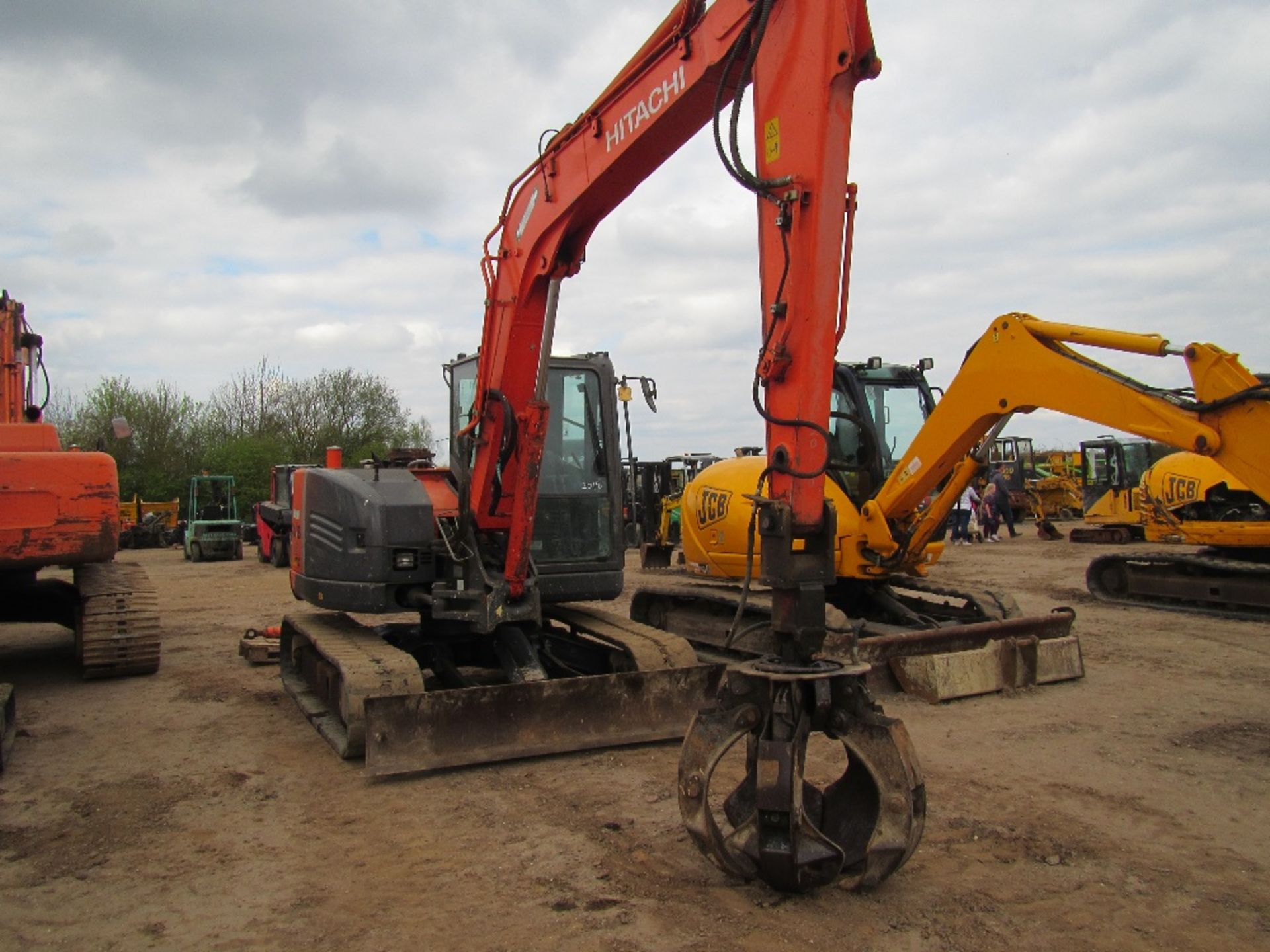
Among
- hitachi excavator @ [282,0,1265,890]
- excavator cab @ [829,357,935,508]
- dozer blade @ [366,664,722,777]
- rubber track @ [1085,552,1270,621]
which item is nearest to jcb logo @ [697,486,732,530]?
excavator cab @ [829,357,935,508]

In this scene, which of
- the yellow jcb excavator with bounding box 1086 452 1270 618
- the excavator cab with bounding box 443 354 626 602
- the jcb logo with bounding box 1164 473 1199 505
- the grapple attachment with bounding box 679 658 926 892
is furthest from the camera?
the jcb logo with bounding box 1164 473 1199 505

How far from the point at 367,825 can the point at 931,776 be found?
8.98 ft

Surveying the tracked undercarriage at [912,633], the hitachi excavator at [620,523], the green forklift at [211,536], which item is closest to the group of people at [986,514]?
the tracked undercarriage at [912,633]

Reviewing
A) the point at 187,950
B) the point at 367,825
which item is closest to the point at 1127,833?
the point at 367,825

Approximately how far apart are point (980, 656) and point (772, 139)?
4.35m

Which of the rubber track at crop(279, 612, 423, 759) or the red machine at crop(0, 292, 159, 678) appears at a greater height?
the red machine at crop(0, 292, 159, 678)

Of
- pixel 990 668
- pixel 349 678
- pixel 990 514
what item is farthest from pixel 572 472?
pixel 990 514

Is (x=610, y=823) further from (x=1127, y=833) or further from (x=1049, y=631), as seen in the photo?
(x=1049, y=631)

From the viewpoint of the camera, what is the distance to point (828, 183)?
3.69m

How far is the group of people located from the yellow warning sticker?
1823 centimetres

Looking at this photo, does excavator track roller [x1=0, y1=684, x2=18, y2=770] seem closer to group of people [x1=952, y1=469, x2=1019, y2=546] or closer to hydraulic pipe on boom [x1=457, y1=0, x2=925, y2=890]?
hydraulic pipe on boom [x1=457, y1=0, x2=925, y2=890]

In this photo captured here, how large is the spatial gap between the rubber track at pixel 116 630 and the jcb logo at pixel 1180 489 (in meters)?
11.5

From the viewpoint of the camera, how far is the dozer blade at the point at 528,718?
5016 millimetres

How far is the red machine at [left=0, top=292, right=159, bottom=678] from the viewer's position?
6.51 metres
